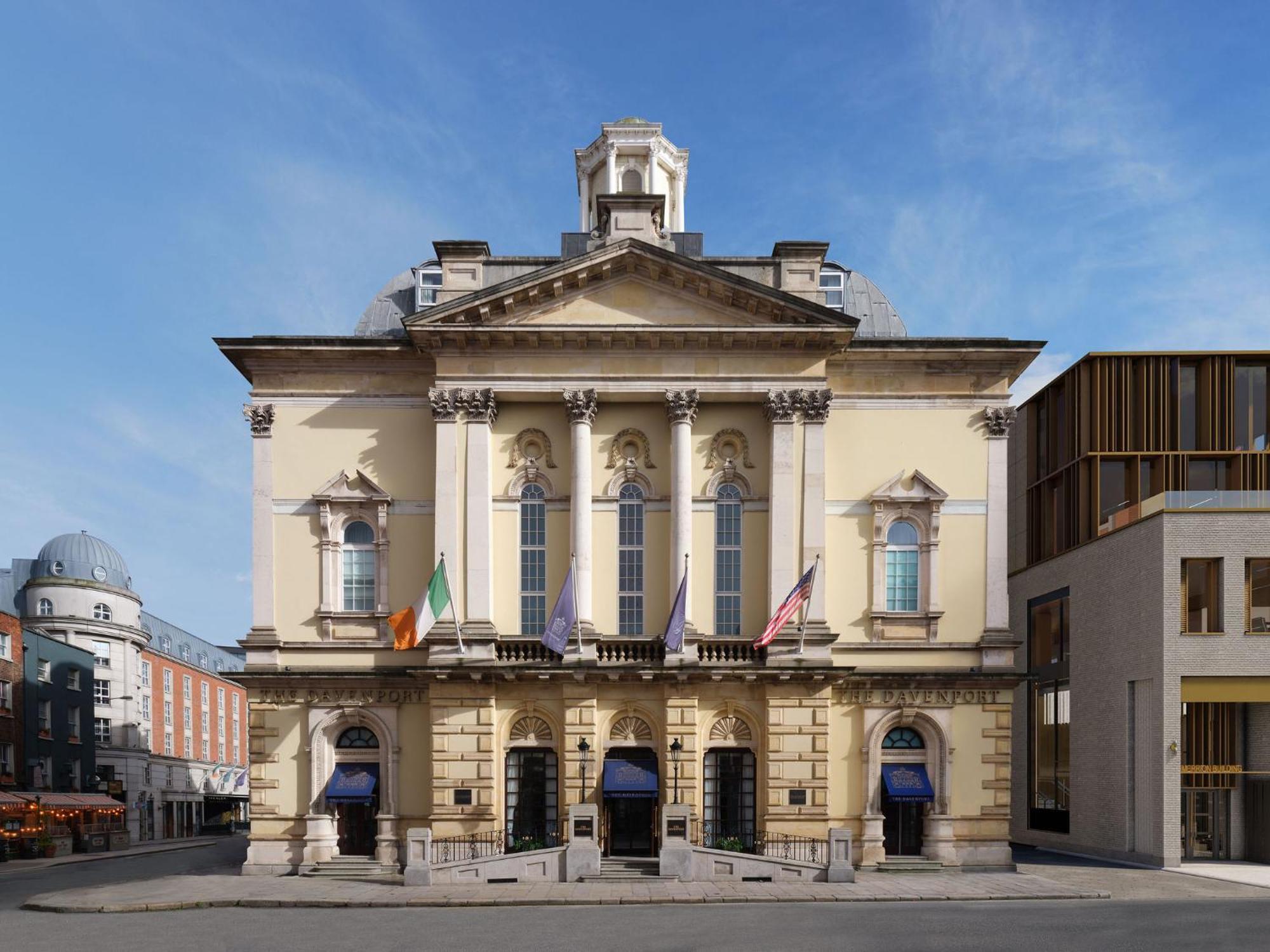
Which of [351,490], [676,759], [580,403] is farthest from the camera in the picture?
[351,490]

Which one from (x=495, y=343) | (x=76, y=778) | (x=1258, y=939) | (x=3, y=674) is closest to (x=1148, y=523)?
(x=1258, y=939)

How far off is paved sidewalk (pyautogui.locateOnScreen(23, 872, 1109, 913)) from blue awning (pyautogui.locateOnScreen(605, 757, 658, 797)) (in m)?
3.28

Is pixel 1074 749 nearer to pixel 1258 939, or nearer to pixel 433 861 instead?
pixel 1258 939

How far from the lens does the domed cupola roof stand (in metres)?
73.7

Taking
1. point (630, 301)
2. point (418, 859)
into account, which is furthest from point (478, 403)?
point (418, 859)

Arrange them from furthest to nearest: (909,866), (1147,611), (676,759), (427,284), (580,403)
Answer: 1. (427,284)
2. (1147,611)
3. (580,403)
4. (909,866)
5. (676,759)

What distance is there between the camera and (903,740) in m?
35.9

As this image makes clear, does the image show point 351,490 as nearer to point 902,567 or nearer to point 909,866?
point 902,567

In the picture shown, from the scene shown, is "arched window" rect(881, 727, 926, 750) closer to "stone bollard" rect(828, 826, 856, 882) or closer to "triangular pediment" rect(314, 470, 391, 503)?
"stone bollard" rect(828, 826, 856, 882)

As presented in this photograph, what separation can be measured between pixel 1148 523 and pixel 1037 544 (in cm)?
835

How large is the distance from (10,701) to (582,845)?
39.8 m

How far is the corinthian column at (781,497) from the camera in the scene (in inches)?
1383

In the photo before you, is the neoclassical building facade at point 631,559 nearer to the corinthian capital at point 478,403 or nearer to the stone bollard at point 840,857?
the corinthian capital at point 478,403

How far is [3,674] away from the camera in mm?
56375
